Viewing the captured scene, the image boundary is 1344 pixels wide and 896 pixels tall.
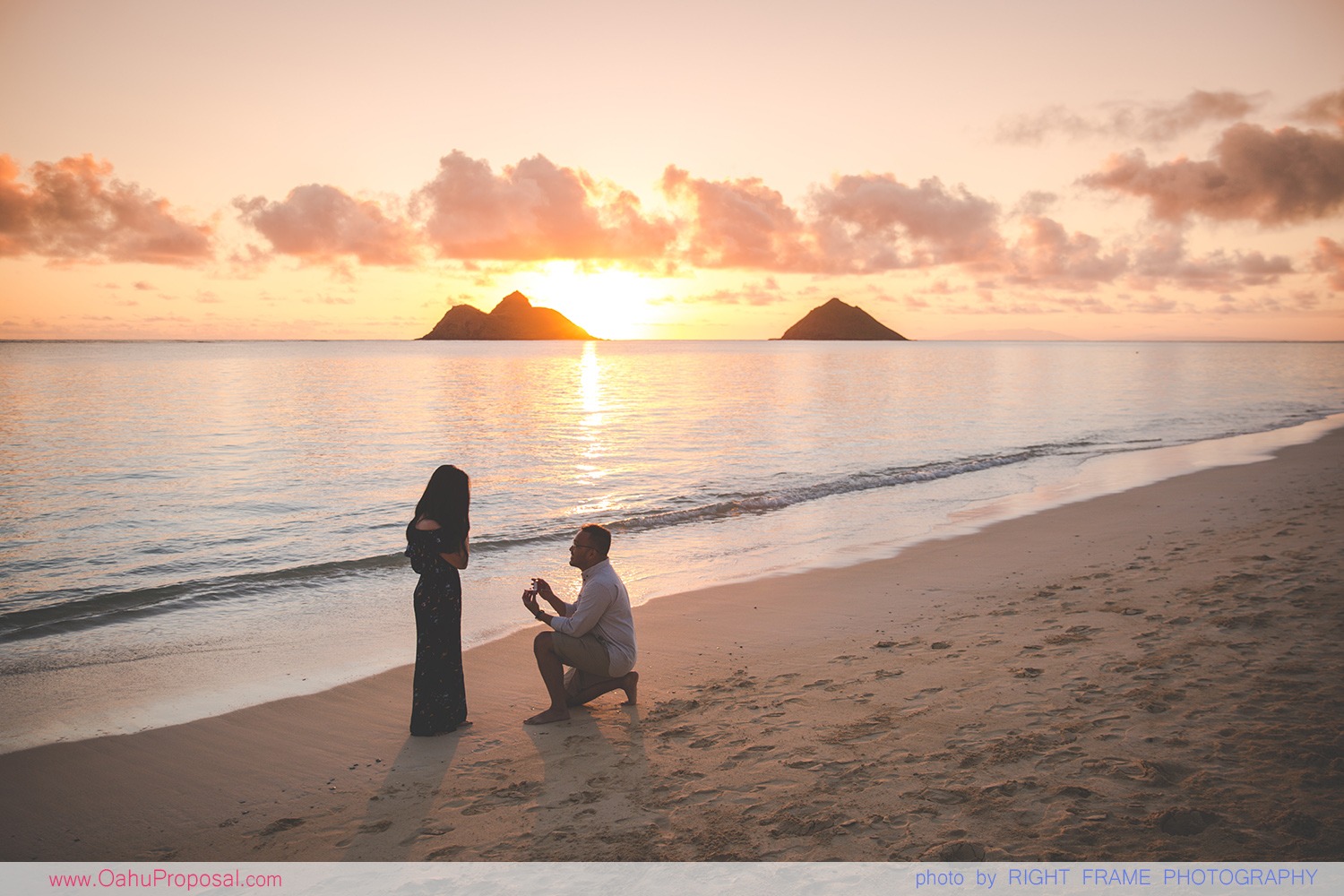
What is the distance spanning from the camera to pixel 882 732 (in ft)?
17.9

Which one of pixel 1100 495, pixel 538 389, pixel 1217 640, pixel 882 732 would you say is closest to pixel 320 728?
pixel 882 732

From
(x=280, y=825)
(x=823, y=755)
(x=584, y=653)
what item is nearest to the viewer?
(x=280, y=825)

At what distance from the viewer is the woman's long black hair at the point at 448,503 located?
5898 mm

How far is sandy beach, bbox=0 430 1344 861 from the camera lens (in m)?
4.16

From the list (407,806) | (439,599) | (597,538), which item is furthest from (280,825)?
(597,538)

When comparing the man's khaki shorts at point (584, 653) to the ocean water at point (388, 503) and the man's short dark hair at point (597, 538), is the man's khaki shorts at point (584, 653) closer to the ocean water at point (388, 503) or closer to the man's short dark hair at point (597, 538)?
the man's short dark hair at point (597, 538)

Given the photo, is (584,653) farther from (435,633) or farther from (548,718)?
(435,633)

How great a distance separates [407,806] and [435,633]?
56.8 inches

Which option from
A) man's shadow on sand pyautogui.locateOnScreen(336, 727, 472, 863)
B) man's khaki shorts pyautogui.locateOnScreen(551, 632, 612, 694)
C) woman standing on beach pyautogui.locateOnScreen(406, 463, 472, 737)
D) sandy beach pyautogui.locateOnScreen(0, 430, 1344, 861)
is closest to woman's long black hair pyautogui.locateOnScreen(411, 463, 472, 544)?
woman standing on beach pyautogui.locateOnScreen(406, 463, 472, 737)

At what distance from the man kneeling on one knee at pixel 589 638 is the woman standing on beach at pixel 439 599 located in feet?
2.12

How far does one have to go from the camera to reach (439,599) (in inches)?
239

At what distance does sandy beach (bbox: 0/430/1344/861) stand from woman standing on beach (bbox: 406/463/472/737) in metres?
0.25

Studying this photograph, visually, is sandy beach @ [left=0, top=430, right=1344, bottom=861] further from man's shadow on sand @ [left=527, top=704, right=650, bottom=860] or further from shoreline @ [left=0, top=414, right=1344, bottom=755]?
shoreline @ [left=0, top=414, right=1344, bottom=755]
